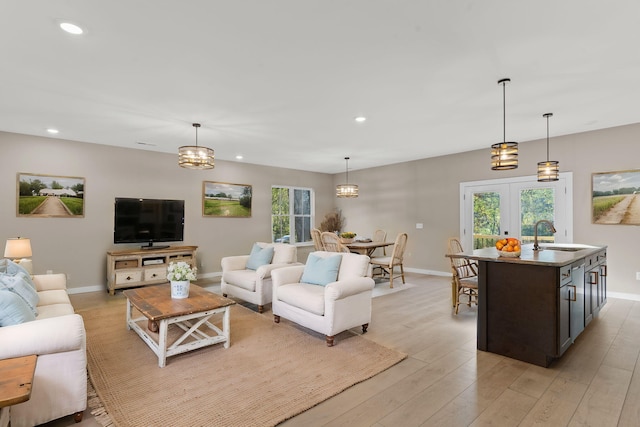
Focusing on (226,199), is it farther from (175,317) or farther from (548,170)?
(548,170)

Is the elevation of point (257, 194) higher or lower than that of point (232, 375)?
higher

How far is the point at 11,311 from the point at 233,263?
2916 millimetres

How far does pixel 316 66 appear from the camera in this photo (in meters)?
2.93

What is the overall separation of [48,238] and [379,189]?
22.0ft

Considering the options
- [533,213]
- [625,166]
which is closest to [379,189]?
[533,213]

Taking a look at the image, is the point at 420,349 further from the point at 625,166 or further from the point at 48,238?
the point at 48,238

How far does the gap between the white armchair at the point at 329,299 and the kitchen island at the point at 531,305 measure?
1136mm

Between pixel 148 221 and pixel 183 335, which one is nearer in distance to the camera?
pixel 183 335

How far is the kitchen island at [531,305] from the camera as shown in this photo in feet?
8.94

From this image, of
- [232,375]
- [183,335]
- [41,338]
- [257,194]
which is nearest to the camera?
[41,338]

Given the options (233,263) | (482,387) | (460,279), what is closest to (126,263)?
(233,263)

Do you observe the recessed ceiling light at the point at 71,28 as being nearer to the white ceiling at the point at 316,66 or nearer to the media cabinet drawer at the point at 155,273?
the white ceiling at the point at 316,66

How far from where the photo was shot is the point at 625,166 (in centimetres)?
482

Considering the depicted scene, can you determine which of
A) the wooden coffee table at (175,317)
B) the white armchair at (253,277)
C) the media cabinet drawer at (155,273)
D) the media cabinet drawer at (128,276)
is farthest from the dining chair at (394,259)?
the media cabinet drawer at (128,276)
